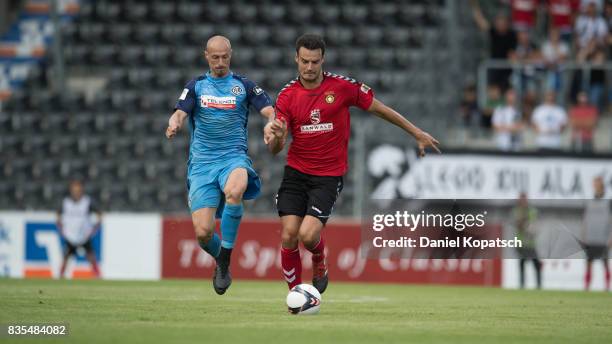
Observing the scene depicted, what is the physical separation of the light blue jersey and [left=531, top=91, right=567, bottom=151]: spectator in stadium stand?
11.3m

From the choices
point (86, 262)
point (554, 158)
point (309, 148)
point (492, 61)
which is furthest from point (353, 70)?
point (309, 148)

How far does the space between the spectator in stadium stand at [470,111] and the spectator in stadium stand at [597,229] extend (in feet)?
8.39

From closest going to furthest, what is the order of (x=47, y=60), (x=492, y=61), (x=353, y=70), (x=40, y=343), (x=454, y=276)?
(x=40, y=343) < (x=454, y=276) < (x=492, y=61) < (x=353, y=70) < (x=47, y=60)

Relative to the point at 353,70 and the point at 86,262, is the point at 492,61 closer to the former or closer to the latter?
the point at 353,70

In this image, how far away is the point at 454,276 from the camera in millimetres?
Result: 22297

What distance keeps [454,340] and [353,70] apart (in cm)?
1708

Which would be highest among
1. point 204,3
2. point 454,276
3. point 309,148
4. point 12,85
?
point 204,3

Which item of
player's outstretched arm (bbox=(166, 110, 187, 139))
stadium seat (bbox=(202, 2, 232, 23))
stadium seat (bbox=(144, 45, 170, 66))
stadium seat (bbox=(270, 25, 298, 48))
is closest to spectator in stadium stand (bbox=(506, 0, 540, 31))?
stadium seat (bbox=(270, 25, 298, 48))

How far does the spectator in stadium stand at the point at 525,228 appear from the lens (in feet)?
68.1

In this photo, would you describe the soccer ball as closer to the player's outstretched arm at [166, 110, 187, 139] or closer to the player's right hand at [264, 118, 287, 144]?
the player's right hand at [264, 118, 287, 144]

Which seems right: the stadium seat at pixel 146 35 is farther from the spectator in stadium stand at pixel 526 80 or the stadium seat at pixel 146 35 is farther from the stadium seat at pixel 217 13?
the spectator in stadium stand at pixel 526 80

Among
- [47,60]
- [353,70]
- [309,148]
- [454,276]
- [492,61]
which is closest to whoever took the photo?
[309,148]

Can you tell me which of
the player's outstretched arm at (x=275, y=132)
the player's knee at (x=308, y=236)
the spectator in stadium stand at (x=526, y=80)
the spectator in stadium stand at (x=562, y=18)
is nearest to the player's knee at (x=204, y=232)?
the player's knee at (x=308, y=236)

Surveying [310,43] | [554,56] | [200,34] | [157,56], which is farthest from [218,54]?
[200,34]
